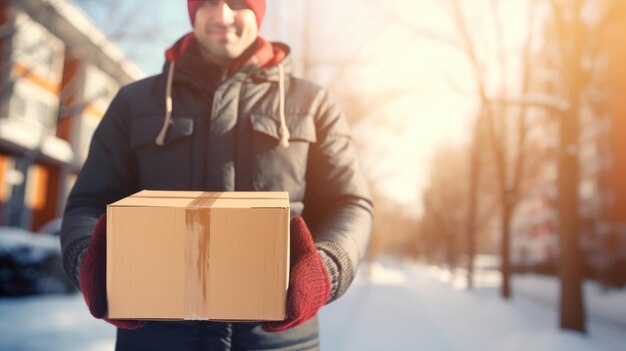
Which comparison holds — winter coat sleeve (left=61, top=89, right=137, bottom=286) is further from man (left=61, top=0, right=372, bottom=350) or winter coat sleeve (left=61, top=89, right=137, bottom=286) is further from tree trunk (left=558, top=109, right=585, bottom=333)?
tree trunk (left=558, top=109, right=585, bottom=333)

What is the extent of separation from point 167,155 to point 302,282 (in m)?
0.76

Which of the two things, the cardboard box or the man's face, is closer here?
the cardboard box

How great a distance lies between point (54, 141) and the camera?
25.9 metres

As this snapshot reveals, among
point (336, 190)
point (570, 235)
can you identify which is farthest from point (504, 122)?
point (336, 190)

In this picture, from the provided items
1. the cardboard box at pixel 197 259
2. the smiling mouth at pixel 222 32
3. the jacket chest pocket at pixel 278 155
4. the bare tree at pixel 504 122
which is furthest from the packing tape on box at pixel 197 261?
the bare tree at pixel 504 122

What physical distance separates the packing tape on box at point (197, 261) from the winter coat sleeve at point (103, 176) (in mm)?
472

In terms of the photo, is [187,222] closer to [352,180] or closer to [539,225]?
[352,180]

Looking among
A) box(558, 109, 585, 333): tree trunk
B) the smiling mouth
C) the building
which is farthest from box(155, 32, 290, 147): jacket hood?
the building

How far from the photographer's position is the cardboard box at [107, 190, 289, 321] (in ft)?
4.29

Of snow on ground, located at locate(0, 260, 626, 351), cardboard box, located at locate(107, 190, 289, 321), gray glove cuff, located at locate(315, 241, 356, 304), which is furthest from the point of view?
snow on ground, located at locate(0, 260, 626, 351)

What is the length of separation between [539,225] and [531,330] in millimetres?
59432

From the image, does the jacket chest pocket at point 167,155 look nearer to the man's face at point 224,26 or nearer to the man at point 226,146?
the man at point 226,146

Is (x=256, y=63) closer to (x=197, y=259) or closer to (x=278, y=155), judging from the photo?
(x=278, y=155)

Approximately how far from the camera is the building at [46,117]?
21844 mm
